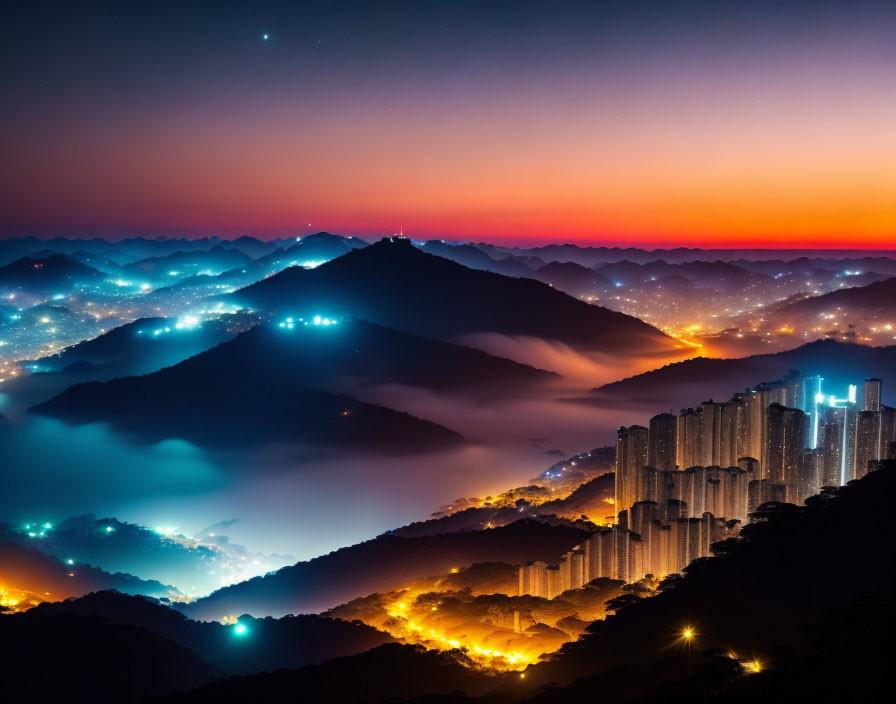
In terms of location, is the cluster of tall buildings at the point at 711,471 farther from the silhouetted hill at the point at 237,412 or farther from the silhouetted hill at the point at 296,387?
the silhouetted hill at the point at 296,387

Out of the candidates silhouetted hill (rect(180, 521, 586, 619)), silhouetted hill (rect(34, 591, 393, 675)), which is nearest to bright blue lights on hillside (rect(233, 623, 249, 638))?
silhouetted hill (rect(34, 591, 393, 675))

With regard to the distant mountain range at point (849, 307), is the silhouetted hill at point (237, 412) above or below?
below

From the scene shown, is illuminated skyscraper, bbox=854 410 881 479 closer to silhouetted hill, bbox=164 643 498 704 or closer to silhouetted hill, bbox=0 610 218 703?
silhouetted hill, bbox=164 643 498 704

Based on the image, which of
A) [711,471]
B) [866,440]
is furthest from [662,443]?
[866,440]

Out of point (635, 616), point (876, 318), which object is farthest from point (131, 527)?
point (876, 318)

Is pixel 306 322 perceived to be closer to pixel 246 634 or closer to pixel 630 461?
pixel 246 634

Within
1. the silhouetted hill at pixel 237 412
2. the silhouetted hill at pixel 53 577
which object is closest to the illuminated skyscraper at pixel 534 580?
the silhouetted hill at pixel 53 577
